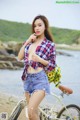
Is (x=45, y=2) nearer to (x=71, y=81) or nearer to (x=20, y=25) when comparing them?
(x=20, y=25)

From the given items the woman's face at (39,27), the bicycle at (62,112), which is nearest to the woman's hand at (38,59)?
the woman's face at (39,27)

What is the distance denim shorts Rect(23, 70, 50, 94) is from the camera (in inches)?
97.7

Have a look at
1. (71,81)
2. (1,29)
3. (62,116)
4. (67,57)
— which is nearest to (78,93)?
(71,81)

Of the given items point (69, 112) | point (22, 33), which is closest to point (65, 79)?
point (22, 33)

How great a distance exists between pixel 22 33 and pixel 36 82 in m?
1.49

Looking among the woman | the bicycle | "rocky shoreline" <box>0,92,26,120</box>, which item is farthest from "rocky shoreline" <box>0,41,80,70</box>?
the woman

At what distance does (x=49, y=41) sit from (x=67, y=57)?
143cm

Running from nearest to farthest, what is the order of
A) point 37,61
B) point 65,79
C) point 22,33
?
point 37,61 < point 65,79 < point 22,33

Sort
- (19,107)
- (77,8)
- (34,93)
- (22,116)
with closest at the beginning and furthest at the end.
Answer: (34,93)
(19,107)
(22,116)
(77,8)

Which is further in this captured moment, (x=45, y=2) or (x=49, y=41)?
(x=45, y=2)

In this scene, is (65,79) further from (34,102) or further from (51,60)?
(34,102)

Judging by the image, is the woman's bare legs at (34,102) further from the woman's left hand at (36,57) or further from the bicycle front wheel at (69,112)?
the bicycle front wheel at (69,112)

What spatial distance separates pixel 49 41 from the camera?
2.59m

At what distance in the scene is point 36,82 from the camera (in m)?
→ 2.49
